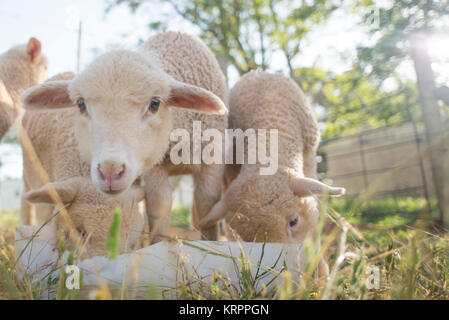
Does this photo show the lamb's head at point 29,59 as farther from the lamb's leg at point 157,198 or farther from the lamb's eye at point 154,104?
the lamb's eye at point 154,104

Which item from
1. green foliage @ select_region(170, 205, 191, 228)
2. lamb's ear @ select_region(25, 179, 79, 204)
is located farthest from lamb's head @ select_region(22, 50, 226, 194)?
green foliage @ select_region(170, 205, 191, 228)

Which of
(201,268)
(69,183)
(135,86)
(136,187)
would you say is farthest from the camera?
(136,187)

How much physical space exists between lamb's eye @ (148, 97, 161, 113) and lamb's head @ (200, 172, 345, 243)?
972 millimetres

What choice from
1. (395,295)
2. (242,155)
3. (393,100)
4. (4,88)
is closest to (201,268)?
(395,295)

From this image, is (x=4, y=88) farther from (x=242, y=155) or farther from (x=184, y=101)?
(x=242, y=155)

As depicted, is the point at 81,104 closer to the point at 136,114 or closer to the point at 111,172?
the point at 136,114

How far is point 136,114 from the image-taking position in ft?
7.68

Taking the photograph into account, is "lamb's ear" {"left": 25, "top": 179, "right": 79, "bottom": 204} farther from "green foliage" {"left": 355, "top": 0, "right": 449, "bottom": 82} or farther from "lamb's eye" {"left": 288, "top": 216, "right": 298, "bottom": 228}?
"green foliage" {"left": 355, "top": 0, "right": 449, "bottom": 82}

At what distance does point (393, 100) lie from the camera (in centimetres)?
796

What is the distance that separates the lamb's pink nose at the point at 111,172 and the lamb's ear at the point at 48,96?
89cm

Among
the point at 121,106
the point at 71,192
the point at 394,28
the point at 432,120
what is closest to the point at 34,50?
the point at 71,192
